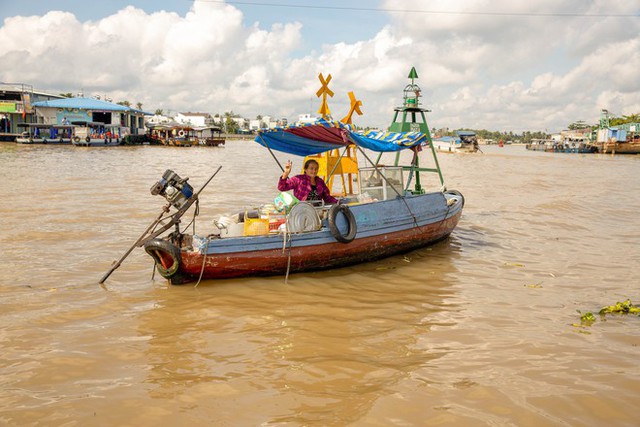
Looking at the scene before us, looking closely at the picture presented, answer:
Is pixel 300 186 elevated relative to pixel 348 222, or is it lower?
elevated

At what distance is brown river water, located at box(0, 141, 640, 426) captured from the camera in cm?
373

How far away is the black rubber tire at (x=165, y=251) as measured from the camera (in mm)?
6152

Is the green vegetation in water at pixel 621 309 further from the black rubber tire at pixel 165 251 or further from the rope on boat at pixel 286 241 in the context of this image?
the black rubber tire at pixel 165 251

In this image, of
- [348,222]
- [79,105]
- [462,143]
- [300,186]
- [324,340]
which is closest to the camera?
[324,340]

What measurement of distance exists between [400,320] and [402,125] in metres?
5.72

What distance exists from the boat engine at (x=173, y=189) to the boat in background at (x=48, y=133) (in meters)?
41.2

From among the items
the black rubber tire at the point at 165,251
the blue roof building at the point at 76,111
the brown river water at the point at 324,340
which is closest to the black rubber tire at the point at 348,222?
the brown river water at the point at 324,340

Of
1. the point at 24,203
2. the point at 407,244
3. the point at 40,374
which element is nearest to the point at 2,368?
the point at 40,374

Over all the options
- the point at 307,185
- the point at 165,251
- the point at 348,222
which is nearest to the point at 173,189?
the point at 165,251

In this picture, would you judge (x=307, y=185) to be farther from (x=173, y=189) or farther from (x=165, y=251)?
(x=165, y=251)

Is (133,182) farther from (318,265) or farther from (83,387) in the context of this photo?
(83,387)

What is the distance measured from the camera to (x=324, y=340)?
5.01 metres

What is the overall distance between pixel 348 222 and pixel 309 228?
717 millimetres

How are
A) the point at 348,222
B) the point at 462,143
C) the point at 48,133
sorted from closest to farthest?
the point at 348,222 < the point at 48,133 < the point at 462,143
